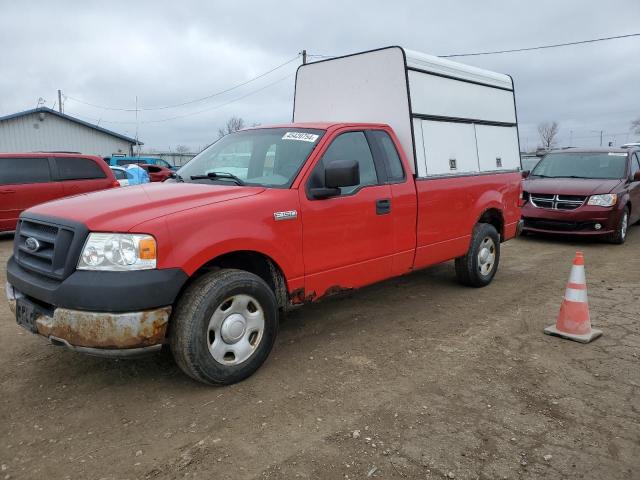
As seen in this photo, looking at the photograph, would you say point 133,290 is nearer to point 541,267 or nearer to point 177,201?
point 177,201

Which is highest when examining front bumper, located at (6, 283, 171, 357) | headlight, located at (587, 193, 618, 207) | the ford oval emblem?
the ford oval emblem

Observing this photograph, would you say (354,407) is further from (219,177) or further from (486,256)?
(486,256)

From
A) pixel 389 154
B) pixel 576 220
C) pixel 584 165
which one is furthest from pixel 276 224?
pixel 584 165

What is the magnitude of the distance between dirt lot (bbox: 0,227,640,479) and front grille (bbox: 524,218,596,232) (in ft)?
14.6

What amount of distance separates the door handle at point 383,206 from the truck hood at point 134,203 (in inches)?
46.2

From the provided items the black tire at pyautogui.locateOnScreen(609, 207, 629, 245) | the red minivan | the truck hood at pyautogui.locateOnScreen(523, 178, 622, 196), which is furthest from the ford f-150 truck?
the red minivan

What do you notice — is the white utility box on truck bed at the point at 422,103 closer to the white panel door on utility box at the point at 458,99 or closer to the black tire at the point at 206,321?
the white panel door on utility box at the point at 458,99

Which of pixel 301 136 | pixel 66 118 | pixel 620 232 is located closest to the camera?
pixel 301 136

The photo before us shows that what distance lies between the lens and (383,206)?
452cm

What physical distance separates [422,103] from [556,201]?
524cm

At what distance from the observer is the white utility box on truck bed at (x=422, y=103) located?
509cm

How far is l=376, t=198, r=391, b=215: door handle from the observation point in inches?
176

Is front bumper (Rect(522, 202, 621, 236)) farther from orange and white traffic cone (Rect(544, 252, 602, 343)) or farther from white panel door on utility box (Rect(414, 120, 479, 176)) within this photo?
orange and white traffic cone (Rect(544, 252, 602, 343))

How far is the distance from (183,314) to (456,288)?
3.90m
